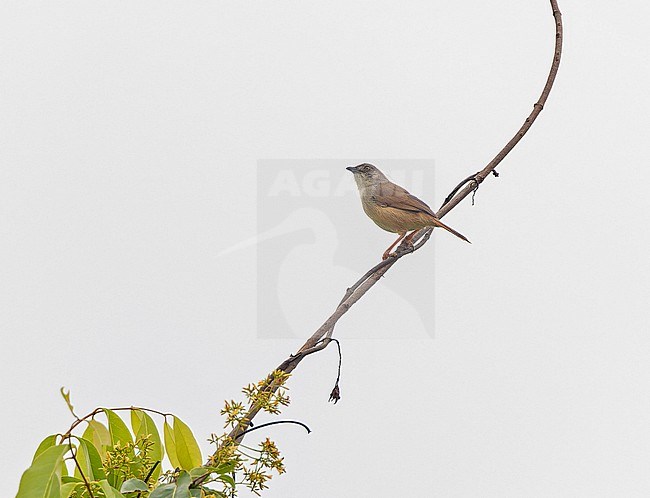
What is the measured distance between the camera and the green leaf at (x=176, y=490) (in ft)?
1.69

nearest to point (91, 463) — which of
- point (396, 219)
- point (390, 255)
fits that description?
point (390, 255)

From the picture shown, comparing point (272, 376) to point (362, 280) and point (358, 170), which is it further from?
point (358, 170)

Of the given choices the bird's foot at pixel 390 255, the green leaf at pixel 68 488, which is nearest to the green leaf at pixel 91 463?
the green leaf at pixel 68 488

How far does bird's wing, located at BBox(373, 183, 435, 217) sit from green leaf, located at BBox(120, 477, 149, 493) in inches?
19.7

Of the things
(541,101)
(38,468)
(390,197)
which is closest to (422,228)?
(390,197)

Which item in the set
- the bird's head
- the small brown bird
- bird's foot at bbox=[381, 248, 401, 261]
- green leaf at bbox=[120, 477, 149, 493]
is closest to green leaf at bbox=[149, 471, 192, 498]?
green leaf at bbox=[120, 477, 149, 493]

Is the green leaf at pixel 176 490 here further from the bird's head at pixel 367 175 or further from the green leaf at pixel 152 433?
the bird's head at pixel 367 175

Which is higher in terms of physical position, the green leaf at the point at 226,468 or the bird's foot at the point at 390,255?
the bird's foot at the point at 390,255

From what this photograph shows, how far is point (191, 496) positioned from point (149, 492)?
0.04 m

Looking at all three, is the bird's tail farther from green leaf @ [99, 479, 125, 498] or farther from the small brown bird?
green leaf @ [99, 479, 125, 498]

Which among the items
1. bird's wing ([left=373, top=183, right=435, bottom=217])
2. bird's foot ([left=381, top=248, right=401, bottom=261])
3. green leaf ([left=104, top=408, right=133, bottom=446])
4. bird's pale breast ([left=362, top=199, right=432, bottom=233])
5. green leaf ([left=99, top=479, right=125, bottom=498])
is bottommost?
green leaf ([left=99, top=479, right=125, bottom=498])

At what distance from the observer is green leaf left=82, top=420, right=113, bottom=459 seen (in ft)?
1.97

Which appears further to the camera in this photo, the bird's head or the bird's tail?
the bird's head

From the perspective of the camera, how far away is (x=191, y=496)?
20.5 inches
